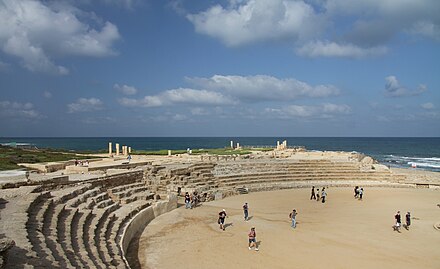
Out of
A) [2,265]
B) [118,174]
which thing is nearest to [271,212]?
[118,174]

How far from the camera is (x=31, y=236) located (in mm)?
10242

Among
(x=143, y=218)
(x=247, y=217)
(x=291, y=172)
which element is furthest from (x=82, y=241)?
(x=291, y=172)

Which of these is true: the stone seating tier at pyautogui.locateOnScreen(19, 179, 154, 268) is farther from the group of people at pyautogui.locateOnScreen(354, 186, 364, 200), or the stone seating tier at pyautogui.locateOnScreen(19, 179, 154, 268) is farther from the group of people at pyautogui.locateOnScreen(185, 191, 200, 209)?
the group of people at pyautogui.locateOnScreen(354, 186, 364, 200)

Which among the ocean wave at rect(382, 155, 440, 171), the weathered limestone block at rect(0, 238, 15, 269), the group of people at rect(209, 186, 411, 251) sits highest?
the weathered limestone block at rect(0, 238, 15, 269)

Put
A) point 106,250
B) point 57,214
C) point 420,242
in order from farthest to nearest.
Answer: point 420,242 → point 57,214 → point 106,250

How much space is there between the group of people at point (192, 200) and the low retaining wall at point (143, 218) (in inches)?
28.4

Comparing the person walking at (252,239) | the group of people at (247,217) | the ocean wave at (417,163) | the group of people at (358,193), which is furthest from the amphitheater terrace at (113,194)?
the ocean wave at (417,163)

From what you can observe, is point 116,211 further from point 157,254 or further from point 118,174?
point 118,174

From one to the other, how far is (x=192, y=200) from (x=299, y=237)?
325 inches

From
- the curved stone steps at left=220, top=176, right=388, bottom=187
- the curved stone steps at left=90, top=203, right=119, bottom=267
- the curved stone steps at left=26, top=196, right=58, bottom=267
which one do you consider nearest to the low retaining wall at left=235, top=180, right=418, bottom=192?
the curved stone steps at left=220, top=176, right=388, bottom=187

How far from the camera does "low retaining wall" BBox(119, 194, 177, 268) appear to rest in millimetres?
15508

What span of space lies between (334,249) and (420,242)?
447 cm

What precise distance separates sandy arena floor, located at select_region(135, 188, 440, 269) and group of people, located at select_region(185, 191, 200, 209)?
435mm

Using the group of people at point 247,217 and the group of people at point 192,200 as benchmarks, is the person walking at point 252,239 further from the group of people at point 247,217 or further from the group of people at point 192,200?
the group of people at point 192,200
